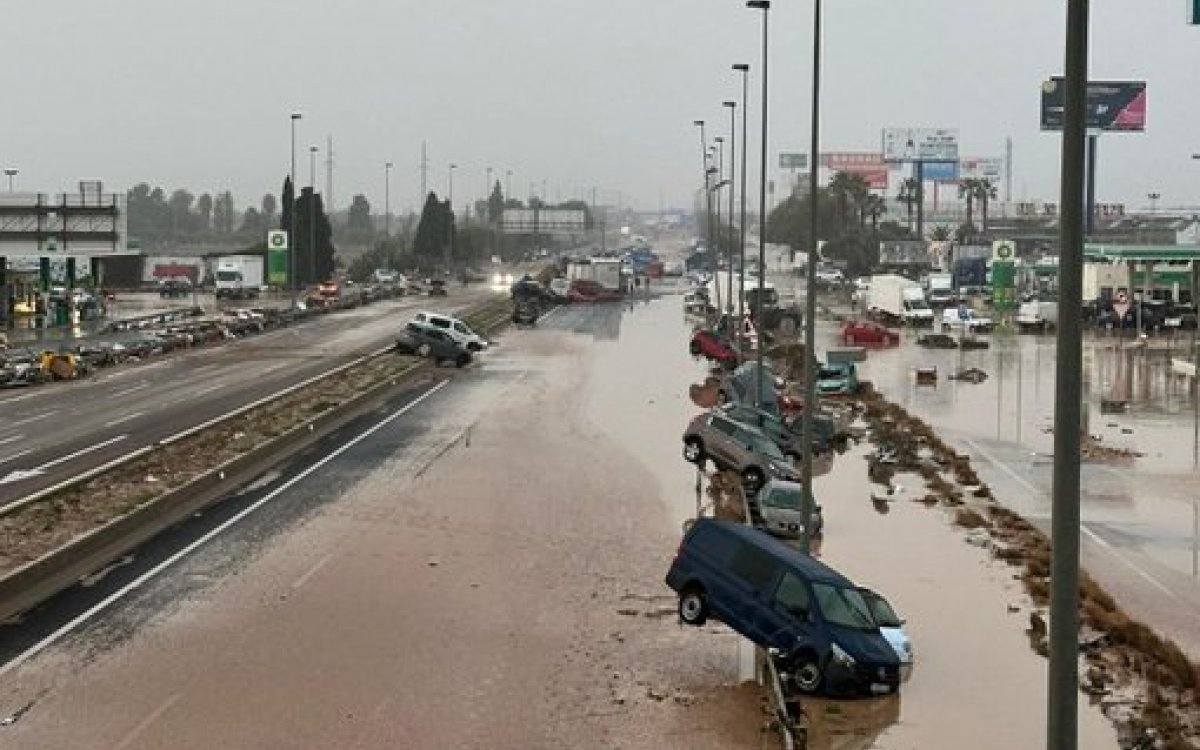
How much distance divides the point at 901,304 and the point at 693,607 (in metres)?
73.6

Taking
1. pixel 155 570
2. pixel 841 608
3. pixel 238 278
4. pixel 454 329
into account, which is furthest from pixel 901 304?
pixel 841 608

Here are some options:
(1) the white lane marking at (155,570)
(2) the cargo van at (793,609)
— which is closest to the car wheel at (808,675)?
(2) the cargo van at (793,609)

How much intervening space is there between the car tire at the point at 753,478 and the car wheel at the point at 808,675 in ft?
41.5

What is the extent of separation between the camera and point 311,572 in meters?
22.0

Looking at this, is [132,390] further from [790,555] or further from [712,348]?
[790,555]

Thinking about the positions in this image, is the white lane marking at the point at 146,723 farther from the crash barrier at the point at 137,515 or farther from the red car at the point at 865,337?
the red car at the point at 865,337

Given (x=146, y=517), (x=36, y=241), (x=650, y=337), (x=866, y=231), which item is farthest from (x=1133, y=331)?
(x=866, y=231)

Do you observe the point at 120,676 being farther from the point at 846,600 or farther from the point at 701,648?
the point at 846,600

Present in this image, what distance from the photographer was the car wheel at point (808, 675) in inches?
628

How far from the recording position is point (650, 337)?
254 feet

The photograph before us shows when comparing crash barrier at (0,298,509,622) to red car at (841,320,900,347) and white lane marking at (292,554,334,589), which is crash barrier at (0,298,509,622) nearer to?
white lane marking at (292,554,334,589)

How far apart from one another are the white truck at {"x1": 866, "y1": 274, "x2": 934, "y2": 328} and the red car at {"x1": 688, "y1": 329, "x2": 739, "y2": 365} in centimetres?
2375

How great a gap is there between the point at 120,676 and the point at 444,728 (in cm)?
397

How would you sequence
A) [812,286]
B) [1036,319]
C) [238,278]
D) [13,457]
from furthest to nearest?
1. [238,278]
2. [1036,319]
3. [13,457]
4. [812,286]
